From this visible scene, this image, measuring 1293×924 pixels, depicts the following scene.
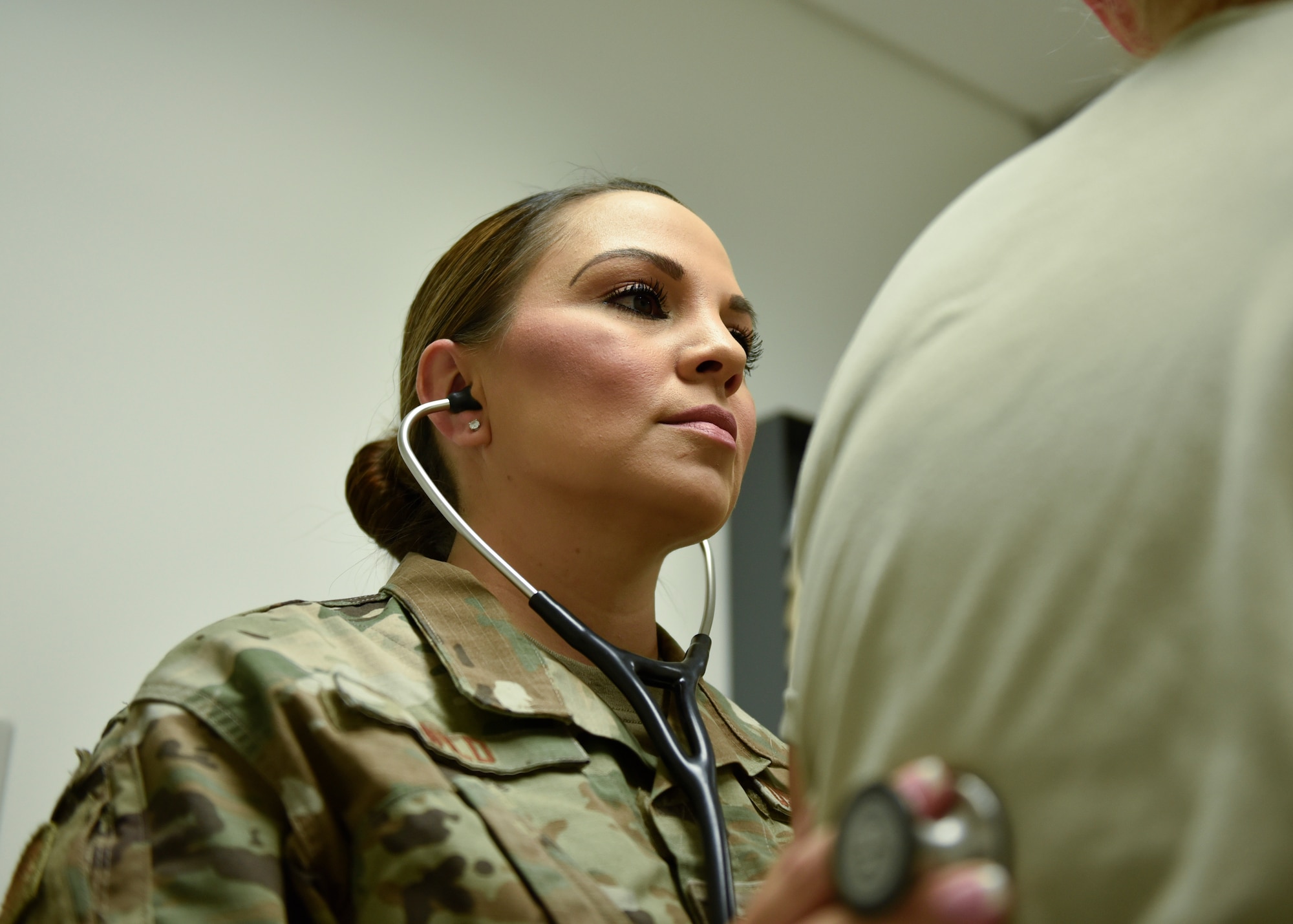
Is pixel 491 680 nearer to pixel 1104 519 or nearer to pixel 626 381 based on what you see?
pixel 626 381

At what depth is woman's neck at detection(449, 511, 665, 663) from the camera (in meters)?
1.12

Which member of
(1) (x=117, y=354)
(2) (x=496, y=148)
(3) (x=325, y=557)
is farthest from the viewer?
(2) (x=496, y=148)

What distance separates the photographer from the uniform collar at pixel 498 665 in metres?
0.91

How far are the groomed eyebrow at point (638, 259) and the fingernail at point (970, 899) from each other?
904 millimetres

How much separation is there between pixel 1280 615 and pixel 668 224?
0.98 metres

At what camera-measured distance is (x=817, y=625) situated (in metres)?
0.42

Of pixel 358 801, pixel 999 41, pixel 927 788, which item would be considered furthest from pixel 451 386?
pixel 999 41

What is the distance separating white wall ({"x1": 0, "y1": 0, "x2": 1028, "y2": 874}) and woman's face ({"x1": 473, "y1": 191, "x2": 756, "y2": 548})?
60 cm

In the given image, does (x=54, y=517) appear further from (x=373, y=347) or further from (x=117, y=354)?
(x=373, y=347)

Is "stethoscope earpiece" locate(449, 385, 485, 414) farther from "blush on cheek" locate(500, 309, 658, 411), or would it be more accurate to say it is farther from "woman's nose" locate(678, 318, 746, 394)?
"woman's nose" locate(678, 318, 746, 394)

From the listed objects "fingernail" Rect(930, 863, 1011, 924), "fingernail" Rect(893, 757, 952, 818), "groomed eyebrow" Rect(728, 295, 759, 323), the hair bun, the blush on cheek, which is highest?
"groomed eyebrow" Rect(728, 295, 759, 323)

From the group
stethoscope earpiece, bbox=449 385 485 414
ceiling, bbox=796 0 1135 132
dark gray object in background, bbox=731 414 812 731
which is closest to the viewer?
stethoscope earpiece, bbox=449 385 485 414

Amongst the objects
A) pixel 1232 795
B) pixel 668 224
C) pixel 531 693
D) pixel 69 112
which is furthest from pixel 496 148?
pixel 1232 795

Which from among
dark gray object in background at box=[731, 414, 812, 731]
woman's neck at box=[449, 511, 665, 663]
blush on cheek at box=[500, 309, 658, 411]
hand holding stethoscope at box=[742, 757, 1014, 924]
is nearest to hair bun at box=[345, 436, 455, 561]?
woman's neck at box=[449, 511, 665, 663]
